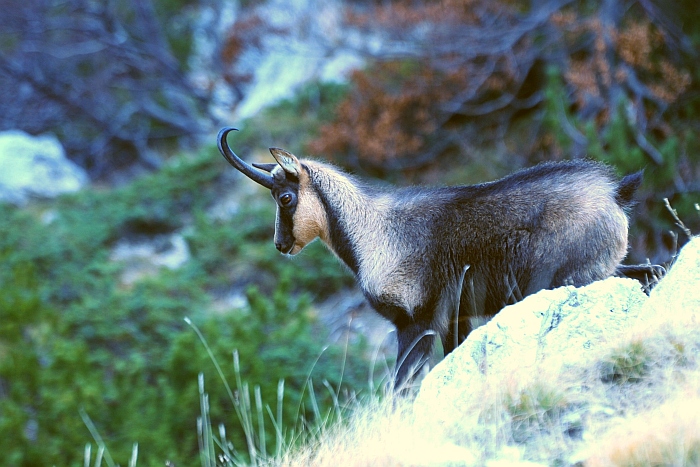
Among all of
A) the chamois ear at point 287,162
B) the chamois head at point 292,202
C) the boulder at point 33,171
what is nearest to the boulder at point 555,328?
the chamois head at point 292,202

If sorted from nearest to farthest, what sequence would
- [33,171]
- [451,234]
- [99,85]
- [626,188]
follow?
[626,188] → [451,234] → [33,171] → [99,85]

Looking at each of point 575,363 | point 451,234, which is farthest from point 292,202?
point 575,363

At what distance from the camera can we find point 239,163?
572 cm

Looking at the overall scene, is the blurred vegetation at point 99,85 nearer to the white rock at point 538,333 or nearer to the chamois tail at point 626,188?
the chamois tail at point 626,188

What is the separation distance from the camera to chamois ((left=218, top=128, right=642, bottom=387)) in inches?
198

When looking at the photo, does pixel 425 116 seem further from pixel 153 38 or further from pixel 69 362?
pixel 153 38

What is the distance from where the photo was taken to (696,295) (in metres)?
4.37

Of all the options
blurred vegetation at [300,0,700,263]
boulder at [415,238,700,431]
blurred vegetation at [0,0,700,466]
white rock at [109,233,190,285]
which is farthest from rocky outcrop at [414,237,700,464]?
white rock at [109,233,190,285]

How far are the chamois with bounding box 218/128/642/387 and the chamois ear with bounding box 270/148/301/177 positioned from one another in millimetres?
10

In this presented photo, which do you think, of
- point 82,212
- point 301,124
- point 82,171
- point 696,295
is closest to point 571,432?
point 696,295

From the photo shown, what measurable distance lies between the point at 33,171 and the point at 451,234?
15590mm

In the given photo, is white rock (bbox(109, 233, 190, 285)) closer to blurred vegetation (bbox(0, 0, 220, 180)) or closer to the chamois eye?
blurred vegetation (bbox(0, 0, 220, 180))

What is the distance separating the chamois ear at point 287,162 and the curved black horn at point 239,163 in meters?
0.16

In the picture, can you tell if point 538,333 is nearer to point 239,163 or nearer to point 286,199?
point 286,199
